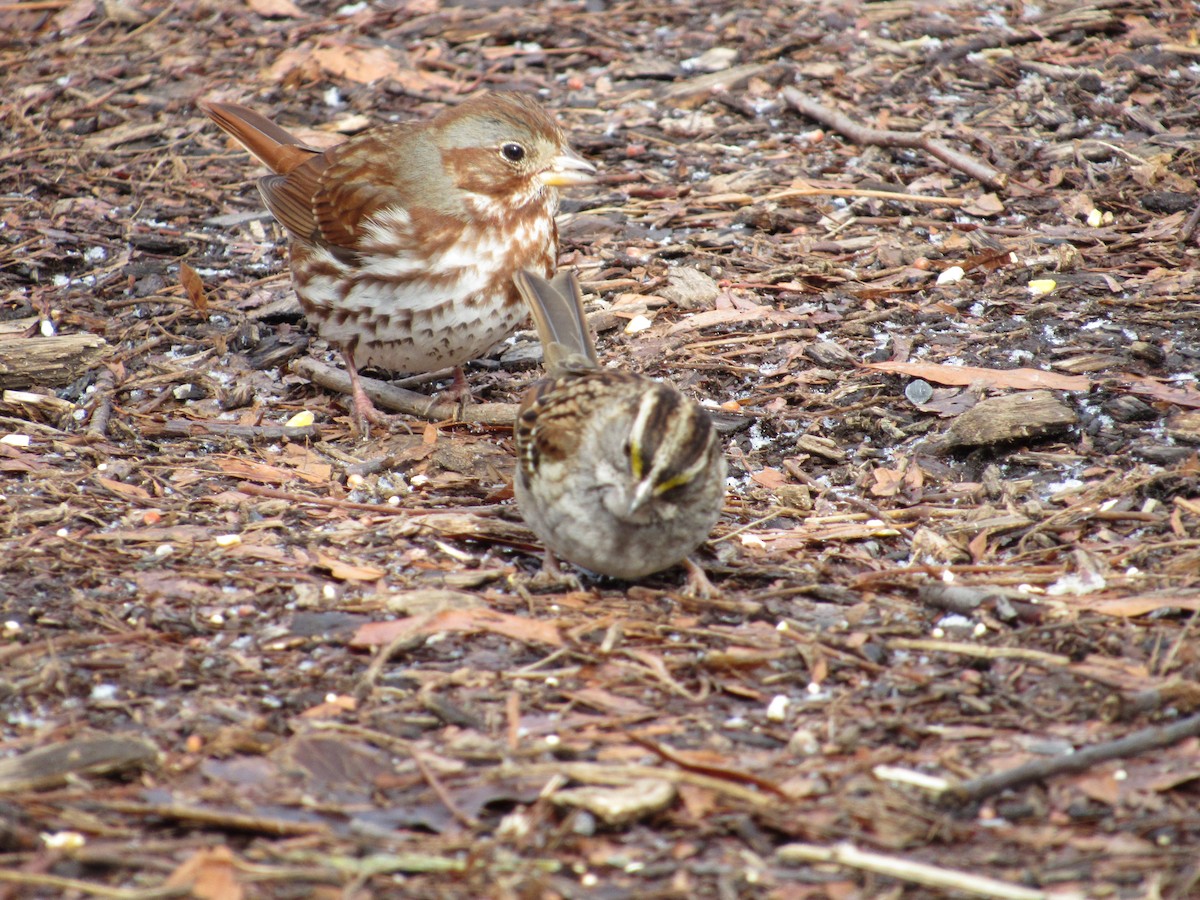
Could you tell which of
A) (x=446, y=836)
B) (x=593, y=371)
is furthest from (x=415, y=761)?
(x=593, y=371)

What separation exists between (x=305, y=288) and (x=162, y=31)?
4.50 meters

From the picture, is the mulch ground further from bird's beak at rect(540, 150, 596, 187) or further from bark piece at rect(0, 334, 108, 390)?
bird's beak at rect(540, 150, 596, 187)

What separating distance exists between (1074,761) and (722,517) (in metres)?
2.14

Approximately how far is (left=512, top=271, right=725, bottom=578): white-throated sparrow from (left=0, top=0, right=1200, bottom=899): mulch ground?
0.87ft

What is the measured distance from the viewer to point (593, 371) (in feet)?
17.7

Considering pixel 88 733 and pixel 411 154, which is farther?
pixel 411 154

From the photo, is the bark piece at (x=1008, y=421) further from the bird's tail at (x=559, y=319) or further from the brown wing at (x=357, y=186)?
the brown wing at (x=357, y=186)

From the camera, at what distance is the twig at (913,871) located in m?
3.26

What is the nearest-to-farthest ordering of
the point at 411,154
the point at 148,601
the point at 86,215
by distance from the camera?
1. the point at 148,601
2. the point at 411,154
3. the point at 86,215

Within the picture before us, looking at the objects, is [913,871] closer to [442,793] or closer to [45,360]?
[442,793]

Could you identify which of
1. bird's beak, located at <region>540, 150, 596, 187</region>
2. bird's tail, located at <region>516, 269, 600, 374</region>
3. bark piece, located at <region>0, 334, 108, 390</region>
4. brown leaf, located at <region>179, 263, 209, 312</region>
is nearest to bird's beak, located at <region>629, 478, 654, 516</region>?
bird's tail, located at <region>516, 269, 600, 374</region>

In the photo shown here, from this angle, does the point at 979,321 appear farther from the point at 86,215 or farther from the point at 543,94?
the point at 86,215

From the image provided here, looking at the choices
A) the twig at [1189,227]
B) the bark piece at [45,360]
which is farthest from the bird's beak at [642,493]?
the twig at [1189,227]

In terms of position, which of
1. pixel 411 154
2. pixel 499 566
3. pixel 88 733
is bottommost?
pixel 499 566
